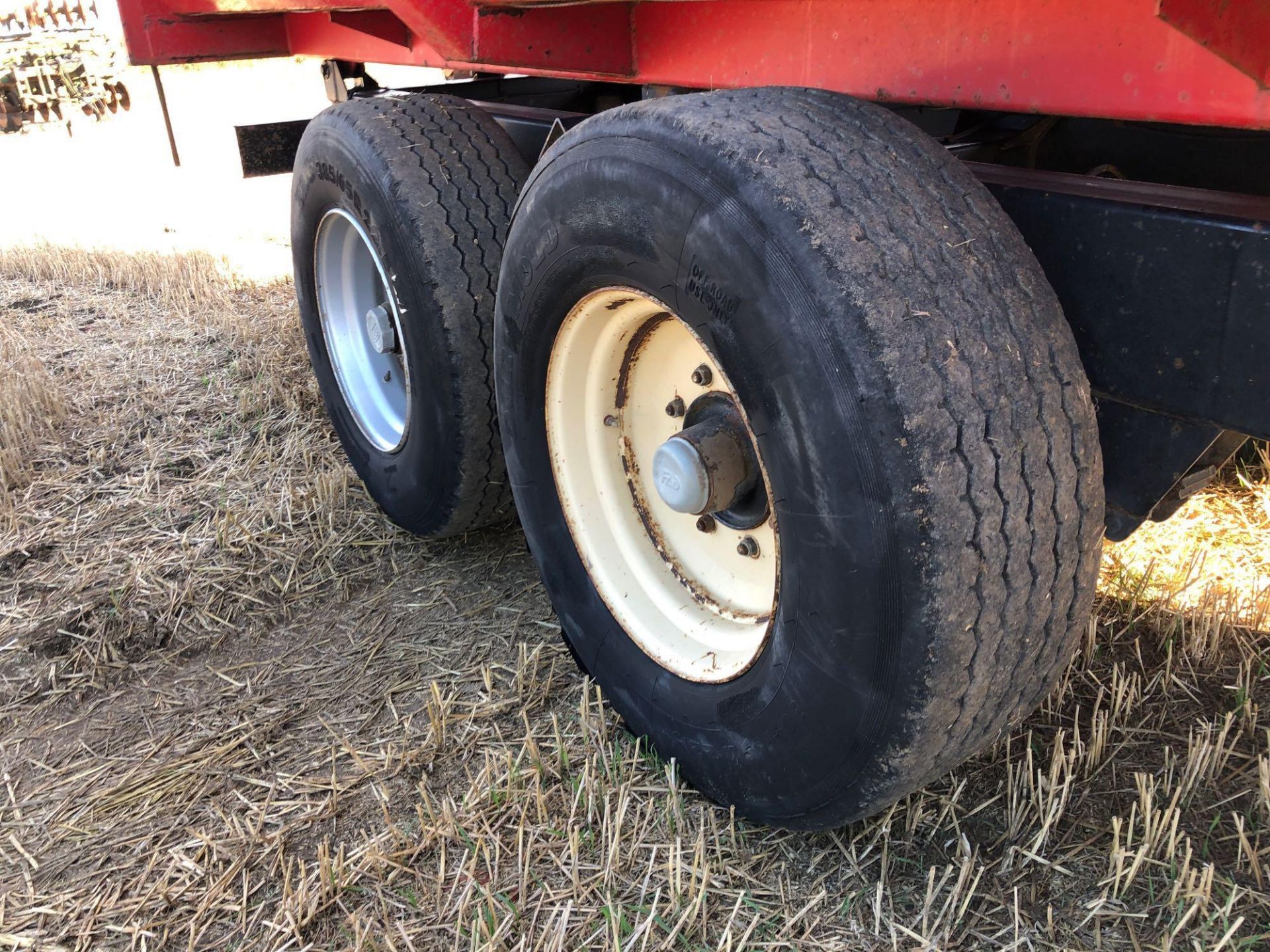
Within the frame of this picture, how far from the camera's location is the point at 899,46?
1610 mm

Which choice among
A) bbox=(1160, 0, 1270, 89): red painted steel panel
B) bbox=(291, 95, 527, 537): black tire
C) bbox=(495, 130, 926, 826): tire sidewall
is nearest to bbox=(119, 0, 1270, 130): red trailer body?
bbox=(1160, 0, 1270, 89): red painted steel panel

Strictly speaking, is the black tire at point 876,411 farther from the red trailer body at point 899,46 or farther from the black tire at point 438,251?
the black tire at point 438,251

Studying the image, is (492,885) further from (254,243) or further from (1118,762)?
(254,243)

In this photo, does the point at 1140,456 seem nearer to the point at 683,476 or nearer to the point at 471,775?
the point at 683,476

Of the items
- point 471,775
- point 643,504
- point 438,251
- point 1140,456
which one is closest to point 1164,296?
point 1140,456

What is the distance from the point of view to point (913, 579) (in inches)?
54.5

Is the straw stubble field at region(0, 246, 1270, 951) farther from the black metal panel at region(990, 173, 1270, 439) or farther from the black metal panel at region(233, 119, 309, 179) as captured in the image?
the black metal panel at region(233, 119, 309, 179)

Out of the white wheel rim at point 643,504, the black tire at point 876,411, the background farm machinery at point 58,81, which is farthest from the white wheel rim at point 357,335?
the background farm machinery at point 58,81

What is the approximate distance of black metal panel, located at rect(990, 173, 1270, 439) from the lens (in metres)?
1.30

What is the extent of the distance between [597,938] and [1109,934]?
84 cm

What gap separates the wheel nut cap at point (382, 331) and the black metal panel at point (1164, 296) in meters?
1.82

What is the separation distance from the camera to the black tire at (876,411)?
1.38 meters

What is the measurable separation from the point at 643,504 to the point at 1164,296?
1.13m

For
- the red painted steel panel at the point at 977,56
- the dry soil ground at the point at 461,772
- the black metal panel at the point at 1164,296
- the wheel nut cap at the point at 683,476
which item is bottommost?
the dry soil ground at the point at 461,772
